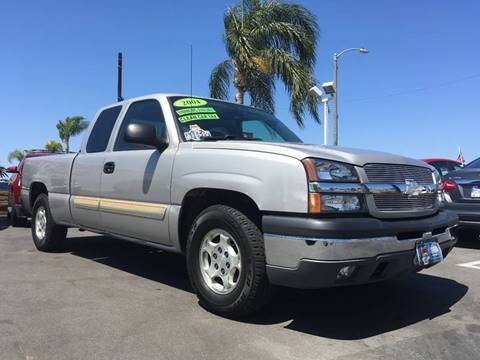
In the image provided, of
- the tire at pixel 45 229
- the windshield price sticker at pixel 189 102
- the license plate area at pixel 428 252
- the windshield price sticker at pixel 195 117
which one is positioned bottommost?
the tire at pixel 45 229

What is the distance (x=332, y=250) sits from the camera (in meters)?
3.52

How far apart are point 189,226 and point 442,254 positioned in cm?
221

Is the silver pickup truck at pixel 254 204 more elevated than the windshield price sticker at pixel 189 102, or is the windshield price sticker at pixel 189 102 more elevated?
the windshield price sticker at pixel 189 102

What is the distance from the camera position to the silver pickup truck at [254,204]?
11.9ft

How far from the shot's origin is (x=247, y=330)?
393 centimetres

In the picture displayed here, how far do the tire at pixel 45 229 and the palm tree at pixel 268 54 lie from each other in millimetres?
10525

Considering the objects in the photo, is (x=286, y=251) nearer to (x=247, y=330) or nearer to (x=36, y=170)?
(x=247, y=330)

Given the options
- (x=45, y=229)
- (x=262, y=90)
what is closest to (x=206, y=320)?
(x=45, y=229)

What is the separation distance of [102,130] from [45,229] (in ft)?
6.38

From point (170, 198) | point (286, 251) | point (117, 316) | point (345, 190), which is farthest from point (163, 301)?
point (345, 190)

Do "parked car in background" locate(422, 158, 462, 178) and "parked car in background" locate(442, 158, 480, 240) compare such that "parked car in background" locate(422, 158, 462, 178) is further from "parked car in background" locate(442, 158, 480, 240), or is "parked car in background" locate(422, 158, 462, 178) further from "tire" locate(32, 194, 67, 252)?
"tire" locate(32, 194, 67, 252)

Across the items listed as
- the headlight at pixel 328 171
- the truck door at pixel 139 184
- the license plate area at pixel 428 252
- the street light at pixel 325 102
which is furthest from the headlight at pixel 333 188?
the street light at pixel 325 102

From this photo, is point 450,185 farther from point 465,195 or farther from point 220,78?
point 220,78

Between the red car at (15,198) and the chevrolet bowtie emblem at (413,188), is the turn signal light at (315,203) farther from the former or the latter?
the red car at (15,198)
